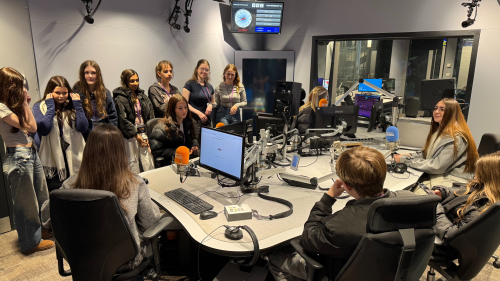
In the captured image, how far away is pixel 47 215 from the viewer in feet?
5.79

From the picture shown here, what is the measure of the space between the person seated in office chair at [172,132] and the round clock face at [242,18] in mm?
2859

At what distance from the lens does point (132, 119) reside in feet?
12.0

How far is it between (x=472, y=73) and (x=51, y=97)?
201 inches

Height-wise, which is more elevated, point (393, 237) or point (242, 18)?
point (242, 18)

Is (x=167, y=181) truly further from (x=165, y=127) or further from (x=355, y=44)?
(x=355, y=44)

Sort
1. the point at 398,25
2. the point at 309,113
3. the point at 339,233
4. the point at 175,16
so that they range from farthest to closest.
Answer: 1. the point at 398,25
2. the point at 175,16
3. the point at 309,113
4. the point at 339,233

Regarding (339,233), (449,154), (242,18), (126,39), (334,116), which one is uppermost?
(242,18)

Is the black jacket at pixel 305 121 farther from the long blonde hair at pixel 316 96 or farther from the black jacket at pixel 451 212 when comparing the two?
the black jacket at pixel 451 212

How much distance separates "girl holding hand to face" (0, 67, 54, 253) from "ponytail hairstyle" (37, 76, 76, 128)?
275 millimetres

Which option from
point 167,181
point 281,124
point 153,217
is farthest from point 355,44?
point 153,217

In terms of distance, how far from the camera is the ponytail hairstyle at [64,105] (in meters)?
2.92

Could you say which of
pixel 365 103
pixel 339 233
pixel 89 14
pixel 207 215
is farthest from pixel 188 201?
pixel 365 103

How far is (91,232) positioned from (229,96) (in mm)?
3370

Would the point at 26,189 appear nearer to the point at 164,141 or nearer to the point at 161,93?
the point at 164,141
